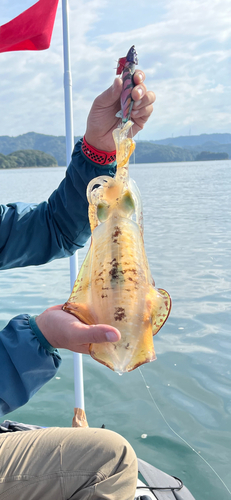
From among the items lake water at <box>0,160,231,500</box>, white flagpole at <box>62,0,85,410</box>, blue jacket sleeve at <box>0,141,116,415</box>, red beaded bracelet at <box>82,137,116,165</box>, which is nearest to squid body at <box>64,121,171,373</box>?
blue jacket sleeve at <box>0,141,116,415</box>

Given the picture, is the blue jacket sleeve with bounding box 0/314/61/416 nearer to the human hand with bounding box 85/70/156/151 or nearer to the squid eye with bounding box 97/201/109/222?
the squid eye with bounding box 97/201/109/222

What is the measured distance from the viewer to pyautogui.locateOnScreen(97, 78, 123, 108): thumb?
1746mm

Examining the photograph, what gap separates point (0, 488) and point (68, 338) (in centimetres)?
174

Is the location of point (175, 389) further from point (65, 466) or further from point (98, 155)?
point (98, 155)

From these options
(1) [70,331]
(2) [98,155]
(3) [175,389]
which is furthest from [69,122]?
(3) [175,389]

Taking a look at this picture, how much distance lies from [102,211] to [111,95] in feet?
2.90

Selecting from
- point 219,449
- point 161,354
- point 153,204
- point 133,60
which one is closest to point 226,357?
point 161,354

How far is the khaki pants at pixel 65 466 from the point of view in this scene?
242cm

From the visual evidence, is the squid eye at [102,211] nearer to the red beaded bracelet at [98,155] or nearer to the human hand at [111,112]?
the human hand at [111,112]

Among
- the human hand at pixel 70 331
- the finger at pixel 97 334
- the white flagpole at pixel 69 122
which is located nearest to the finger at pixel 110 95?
the human hand at pixel 70 331

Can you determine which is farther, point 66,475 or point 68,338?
point 66,475

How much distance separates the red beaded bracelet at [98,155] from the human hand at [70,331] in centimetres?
100

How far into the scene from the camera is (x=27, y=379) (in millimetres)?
1685

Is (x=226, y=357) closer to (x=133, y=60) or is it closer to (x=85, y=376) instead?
(x=85, y=376)
